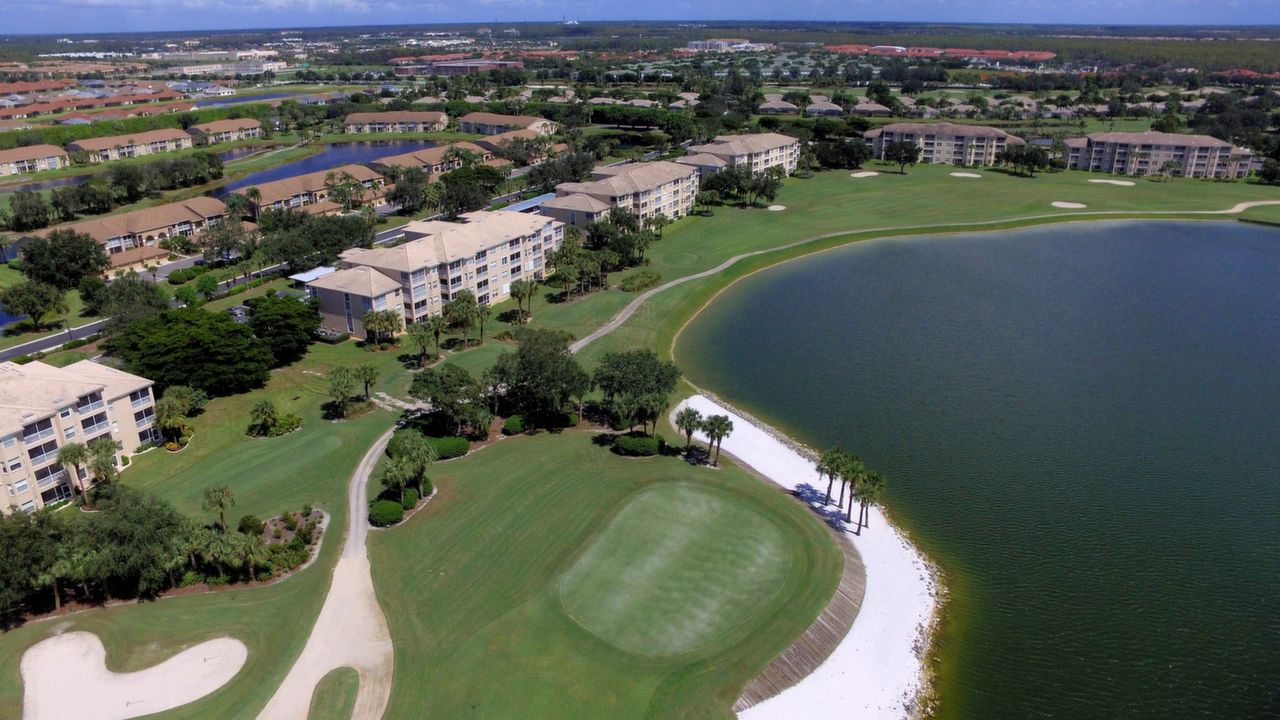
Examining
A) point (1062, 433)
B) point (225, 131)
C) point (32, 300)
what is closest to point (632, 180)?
point (1062, 433)

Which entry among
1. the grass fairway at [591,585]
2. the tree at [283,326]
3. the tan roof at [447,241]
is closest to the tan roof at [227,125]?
the tan roof at [447,241]

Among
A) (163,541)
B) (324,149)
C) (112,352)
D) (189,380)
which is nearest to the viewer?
(163,541)

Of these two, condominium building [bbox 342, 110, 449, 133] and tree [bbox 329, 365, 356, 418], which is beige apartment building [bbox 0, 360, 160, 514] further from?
condominium building [bbox 342, 110, 449, 133]

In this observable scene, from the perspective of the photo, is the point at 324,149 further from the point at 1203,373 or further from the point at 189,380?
the point at 1203,373

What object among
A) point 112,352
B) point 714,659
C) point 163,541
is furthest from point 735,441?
point 112,352

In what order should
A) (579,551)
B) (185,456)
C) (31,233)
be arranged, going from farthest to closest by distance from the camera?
(31,233), (185,456), (579,551)

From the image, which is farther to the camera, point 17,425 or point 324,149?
point 324,149

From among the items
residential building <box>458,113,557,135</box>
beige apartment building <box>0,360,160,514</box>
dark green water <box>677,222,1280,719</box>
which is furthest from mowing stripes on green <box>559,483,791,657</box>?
residential building <box>458,113,557,135</box>
